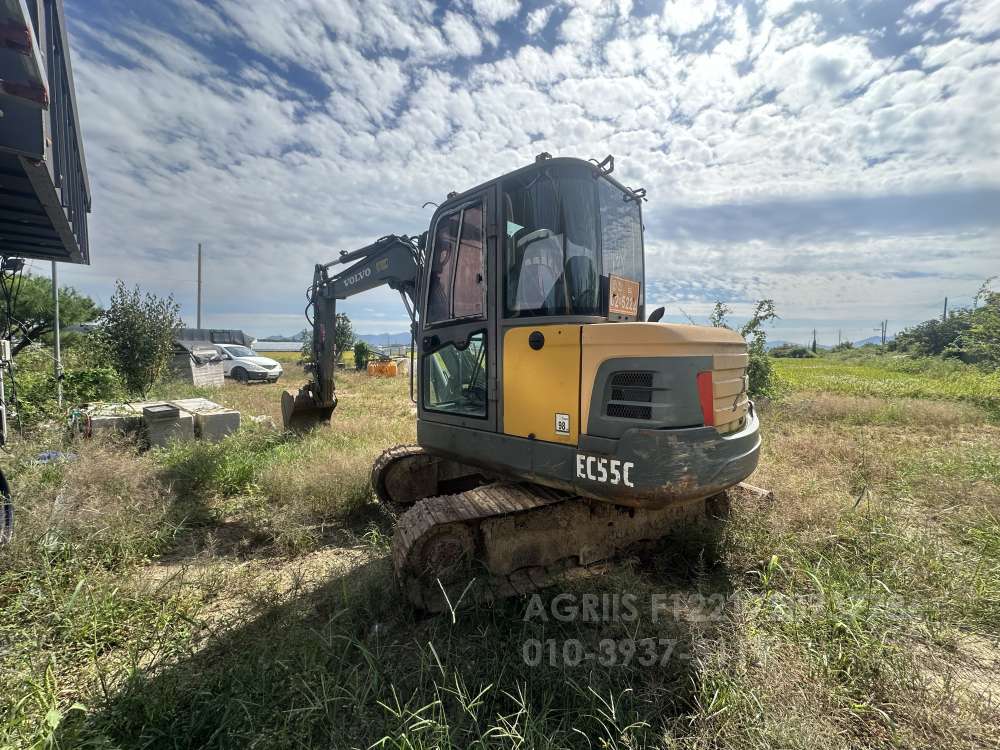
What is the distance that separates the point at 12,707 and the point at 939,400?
680 inches

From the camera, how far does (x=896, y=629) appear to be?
2.52 metres

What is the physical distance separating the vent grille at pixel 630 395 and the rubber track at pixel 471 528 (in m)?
0.85

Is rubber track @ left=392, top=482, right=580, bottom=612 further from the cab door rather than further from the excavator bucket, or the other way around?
the excavator bucket

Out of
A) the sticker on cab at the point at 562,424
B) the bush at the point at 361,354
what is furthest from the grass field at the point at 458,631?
the bush at the point at 361,354

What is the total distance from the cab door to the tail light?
138 cm

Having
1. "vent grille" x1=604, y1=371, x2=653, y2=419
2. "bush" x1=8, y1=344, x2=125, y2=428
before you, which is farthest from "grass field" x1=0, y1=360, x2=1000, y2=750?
"bush" x1=8, y1=344, x2=125, y2=428

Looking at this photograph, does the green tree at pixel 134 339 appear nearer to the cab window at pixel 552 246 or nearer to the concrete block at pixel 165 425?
the concrete block at pixel 165 425

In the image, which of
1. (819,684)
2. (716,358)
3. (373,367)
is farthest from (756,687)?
(373,367)

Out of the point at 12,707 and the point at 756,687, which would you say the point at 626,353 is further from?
the point at 12,707

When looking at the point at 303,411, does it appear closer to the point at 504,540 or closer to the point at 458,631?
the point at 504,540

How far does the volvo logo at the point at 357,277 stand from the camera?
5.16m

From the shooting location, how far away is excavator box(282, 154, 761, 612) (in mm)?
2617

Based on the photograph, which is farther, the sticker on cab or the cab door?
the cab door

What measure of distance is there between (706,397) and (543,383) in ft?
3.31
